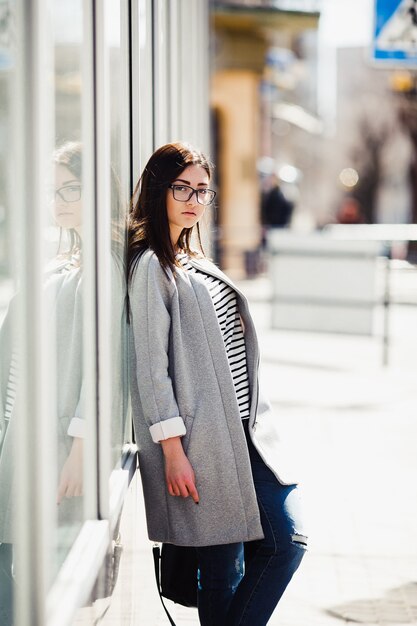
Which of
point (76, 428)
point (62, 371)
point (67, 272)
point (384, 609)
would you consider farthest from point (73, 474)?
point (384, 609)

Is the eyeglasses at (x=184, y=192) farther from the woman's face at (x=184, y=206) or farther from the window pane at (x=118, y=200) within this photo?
the window pane at (x=118, y=200)

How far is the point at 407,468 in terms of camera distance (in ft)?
21.9

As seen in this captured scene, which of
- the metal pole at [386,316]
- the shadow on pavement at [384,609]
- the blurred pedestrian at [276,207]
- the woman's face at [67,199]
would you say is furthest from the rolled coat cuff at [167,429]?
the blurred pedestrian at [276,207]

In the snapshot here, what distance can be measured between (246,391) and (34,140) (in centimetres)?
148

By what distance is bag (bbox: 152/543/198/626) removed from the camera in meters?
3.45

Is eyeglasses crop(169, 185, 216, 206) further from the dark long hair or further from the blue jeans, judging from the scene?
the blue jeans

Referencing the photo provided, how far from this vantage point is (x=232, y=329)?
330 cm

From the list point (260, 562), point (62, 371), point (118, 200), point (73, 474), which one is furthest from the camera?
point (118, 200)

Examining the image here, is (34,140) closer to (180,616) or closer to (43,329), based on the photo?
(43,329)

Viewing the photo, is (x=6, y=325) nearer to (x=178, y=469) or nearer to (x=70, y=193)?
(x=70, y=193)

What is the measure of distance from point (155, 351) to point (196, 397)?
19 cm

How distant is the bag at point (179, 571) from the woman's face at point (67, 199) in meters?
1.19

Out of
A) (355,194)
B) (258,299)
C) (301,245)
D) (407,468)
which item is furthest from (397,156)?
(407,468)

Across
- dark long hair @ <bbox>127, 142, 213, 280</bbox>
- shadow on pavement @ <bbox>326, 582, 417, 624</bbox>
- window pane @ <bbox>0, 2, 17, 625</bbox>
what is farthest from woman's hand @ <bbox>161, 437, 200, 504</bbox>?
shadow on pavement @ <bbox>326, 582, 417, 624</bbox>
